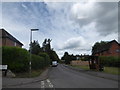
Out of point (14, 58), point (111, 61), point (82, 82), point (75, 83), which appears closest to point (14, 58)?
point (14, 58)

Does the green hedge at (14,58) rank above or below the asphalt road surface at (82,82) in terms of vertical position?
above

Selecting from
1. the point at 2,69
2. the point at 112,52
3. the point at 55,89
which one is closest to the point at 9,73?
the point at 2,69

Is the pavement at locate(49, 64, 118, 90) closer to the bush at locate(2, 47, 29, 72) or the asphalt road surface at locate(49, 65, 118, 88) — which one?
the asphalt road surface at locate(49, 65, 118, 88)

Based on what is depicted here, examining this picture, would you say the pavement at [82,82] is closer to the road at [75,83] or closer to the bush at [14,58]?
the road at [75,83]

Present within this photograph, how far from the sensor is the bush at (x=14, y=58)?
883 inches

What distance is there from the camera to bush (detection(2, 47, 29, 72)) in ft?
73.6

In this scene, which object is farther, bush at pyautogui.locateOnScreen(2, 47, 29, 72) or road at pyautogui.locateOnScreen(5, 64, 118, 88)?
bush at pyautogui.locateOnScreen(2, 47, 29, 72)

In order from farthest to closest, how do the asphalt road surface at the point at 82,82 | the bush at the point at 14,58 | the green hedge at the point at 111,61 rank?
the green hedge at the point at 111,61
the bush at the point at 14,58
the asphalt road surface at the point at 82,82

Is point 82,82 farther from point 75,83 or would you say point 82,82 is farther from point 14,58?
point 14,58

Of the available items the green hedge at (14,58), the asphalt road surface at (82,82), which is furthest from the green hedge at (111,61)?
the asphalt road surface at (82,82)

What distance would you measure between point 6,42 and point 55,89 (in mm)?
40703

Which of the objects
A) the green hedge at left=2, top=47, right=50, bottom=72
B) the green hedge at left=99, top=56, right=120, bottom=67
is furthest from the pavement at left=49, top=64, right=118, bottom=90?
the green hedge at left=99, top=56, right=120, bottom=67

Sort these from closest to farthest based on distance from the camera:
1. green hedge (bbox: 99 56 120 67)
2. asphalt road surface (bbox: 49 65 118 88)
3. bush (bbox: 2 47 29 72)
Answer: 1. asphalt road surface (bbox: 49 65 118 88)
2. bush (bbox: 2 47 29 72)
3. green hedge (bbox: 99 56 120 67)

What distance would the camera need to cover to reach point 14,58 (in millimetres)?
22781
